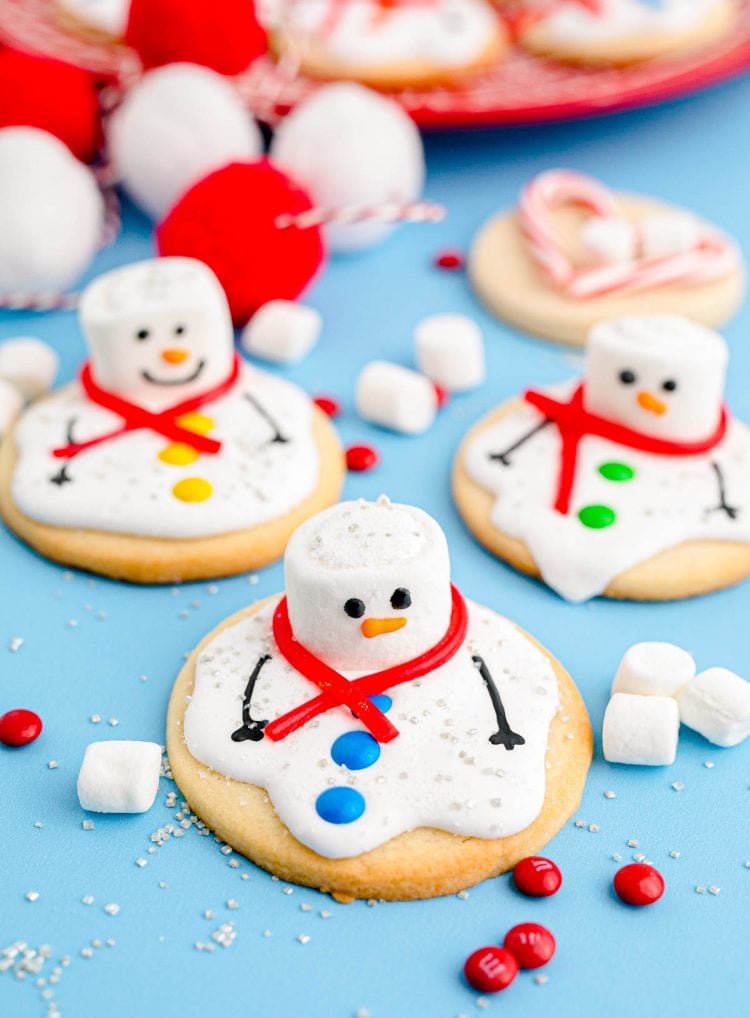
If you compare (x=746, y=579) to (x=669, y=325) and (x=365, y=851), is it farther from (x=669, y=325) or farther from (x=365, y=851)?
(x=365, y=851)

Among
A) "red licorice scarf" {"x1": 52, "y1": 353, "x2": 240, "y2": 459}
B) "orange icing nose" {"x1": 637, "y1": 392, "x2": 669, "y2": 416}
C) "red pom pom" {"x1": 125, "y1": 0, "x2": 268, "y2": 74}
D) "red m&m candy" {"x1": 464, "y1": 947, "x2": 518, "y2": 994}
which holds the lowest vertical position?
"red m&m candy" {"x1": 464, "y1": 947, "x2": 518, "y2": 994}

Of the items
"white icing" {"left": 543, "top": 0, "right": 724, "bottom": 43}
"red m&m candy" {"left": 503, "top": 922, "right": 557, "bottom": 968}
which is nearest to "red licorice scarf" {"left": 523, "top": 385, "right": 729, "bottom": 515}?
"red m&m candy" {"left": 503, "top": 922, "right": 557, "bottom": 968}

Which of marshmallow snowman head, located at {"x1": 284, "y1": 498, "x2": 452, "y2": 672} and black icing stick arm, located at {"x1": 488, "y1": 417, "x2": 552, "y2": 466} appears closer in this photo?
marshmallow snowman head, located at {"x1": 284, "y1": 498, "x2": 452, "y2": 672}

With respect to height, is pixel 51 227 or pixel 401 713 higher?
pixel 51 227

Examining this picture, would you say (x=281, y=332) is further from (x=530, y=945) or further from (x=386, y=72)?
(x=530, y=945)

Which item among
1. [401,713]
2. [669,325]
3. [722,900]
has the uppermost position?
[669,325]

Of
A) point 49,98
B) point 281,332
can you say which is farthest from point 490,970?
point 49,98

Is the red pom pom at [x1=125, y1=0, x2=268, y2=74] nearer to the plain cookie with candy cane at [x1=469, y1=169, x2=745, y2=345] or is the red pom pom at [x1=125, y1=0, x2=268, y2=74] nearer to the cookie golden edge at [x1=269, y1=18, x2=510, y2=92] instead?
the cookie golden edge at [x1=269, y1=18, x2=510, y2=92]

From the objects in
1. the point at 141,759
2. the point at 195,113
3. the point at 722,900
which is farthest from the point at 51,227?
the point at 722,900
